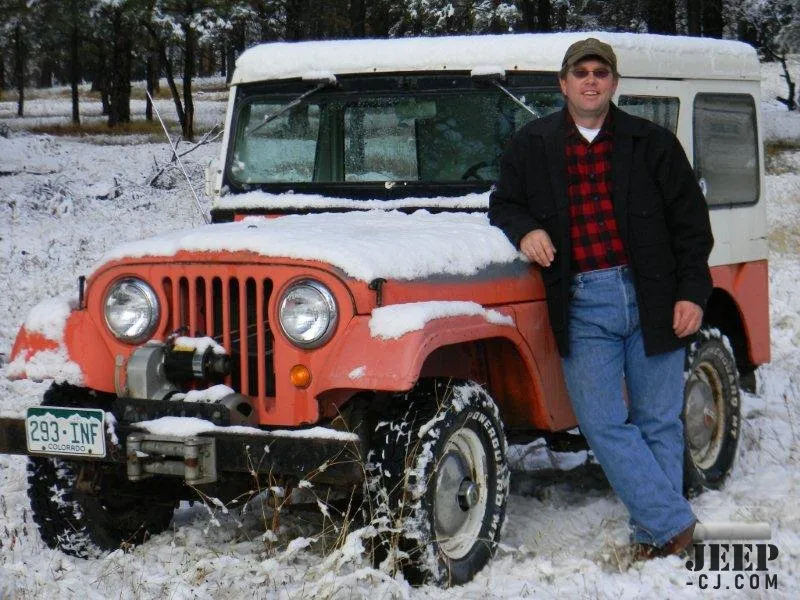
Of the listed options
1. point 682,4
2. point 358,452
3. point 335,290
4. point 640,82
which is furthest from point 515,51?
point 682,4

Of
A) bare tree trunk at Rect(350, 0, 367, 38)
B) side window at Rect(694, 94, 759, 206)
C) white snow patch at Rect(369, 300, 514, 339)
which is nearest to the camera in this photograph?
white snow patch at Rect(369, 300, 514, 339)

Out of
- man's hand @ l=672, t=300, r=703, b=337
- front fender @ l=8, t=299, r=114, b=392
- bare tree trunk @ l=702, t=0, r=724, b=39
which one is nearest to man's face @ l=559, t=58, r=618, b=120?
man's hand @ l=672, t=300, r=703, b=337

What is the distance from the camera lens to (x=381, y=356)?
12.4 ft

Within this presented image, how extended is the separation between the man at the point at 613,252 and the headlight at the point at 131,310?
1.30m

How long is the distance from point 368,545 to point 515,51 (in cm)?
228

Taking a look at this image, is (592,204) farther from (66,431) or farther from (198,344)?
(66,431)

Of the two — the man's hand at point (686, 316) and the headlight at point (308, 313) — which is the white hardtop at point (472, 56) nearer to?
the man's hand at point (686, 316)

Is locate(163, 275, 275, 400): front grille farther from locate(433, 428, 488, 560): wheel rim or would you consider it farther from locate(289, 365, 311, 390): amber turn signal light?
locate(433, 428, 488, 560): wheel rim

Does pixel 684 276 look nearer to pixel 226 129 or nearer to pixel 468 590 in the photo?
pixel 468 590

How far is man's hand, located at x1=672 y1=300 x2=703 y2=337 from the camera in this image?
4332 millimetres

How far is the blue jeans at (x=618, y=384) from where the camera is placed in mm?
4391

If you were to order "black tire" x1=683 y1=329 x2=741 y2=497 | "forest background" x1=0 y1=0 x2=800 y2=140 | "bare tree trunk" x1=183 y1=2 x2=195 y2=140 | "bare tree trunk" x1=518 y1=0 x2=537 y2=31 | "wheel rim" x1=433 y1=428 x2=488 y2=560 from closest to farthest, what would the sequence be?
"wheel rim" x1=433 y1=428 x2=488 y2=560, "black tire" x1=683 y1=329 x2=741 y2=497, "forest background" x1=0 y1=0 x2=800 y2=140, "bare tree trunk" x1=518 y1=0 x2=537 y2=31, "bare tree trunk" x1=183 y1=2 x2=195 y2=140

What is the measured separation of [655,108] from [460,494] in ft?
7.12

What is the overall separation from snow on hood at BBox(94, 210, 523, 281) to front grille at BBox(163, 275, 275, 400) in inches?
4.8
